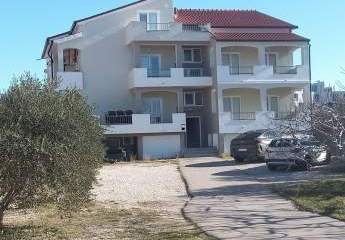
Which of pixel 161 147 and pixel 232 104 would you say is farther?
pixel 232 104

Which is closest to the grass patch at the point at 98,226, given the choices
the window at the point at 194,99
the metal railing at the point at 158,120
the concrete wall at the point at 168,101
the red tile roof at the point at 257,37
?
the metal railing at the point at 158,120

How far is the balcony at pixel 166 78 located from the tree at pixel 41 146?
29.5 meters

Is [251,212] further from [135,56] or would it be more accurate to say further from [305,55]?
[305,55]

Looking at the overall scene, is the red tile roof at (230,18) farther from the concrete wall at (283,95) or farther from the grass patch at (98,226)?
the grass patch at (98,226)

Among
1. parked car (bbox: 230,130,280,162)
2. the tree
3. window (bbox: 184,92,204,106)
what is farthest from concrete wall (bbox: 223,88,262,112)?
the tree

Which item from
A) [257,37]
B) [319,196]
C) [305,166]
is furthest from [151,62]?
[319,196]

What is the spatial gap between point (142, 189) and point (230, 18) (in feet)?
93.9

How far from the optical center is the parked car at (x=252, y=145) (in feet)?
107

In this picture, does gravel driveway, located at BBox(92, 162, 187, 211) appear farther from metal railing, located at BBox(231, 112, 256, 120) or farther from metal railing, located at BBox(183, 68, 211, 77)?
metal railing, located at BBox(183, 68, 211, 77)

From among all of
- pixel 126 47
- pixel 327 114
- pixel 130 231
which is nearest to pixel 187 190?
pixel 327 114

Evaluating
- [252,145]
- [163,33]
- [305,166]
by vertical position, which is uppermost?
[163,33]

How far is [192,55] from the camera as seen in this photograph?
1833 inches

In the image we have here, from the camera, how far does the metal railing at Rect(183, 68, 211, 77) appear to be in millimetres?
45344

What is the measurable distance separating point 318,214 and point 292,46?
33.6 meters
